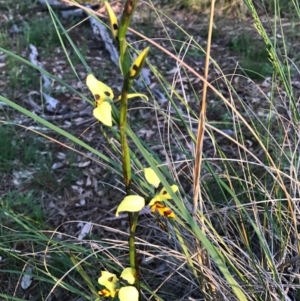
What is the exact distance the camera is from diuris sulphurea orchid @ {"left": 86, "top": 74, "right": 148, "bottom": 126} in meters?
0.72

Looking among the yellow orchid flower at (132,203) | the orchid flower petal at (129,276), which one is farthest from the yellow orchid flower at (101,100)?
the orchid flower petal at (129,276)

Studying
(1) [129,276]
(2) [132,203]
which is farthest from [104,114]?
(1) [129,276]

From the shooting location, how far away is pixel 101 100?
2.49 feet

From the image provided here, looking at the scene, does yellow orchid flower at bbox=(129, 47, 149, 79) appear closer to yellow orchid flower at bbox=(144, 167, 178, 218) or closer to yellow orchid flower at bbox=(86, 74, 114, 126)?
yellow orchid flower at bbox=(86, 74, 114, 126)

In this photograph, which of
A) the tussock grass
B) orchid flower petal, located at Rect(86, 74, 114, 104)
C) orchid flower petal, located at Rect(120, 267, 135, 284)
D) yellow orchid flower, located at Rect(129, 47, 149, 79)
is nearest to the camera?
yellow orchid flower, located at Rect(129, 47, 149, 79)

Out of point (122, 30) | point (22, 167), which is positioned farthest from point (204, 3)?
point (122, 30)

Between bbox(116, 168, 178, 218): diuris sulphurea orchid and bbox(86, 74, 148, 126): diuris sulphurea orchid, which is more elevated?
bbox(86, 74, 148, 126): diuris sulphurea orchid

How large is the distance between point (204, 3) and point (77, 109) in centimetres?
131

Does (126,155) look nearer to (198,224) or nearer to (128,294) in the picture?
(128,294)

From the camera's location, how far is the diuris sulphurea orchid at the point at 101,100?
723 mm

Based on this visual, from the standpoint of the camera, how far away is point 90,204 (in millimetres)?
2020

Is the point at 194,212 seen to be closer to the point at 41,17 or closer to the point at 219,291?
the point at 219,291

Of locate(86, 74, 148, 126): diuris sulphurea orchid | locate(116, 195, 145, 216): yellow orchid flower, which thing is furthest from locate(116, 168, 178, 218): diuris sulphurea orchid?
locate(86, 74, 148, 126): diuris sulphurea orchid

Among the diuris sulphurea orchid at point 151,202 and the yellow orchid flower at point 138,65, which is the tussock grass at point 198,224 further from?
the yellow orchid flower at point 138,65
